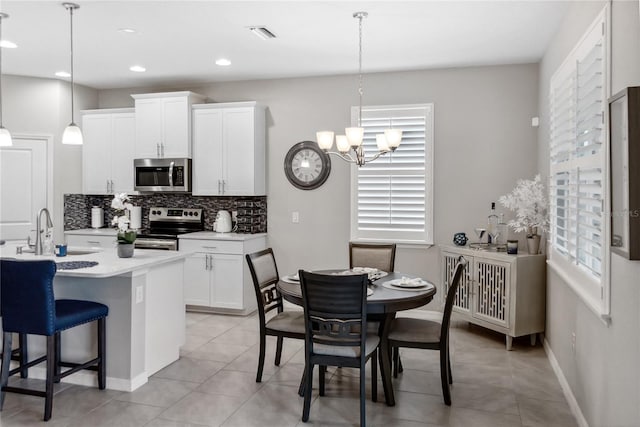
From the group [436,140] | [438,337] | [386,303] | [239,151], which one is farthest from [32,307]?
[436,140]

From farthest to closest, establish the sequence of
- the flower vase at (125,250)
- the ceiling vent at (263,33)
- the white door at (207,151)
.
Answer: the white door at (207,151), the ceiling vent at (263,33), the flower vase at (125,250)

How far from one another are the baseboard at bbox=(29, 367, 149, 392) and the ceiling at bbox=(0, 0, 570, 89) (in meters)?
2.65

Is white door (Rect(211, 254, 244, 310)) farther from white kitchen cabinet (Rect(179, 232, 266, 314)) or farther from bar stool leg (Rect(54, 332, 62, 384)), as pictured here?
bar stool leg (Rect(54, 332, 62, 384))

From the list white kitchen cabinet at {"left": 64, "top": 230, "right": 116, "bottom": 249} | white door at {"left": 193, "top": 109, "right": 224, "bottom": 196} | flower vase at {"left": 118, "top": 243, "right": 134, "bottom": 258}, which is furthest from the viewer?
white kitchen cabinet at {"left": 64, "top": 230, "right": 116, "bottom": 249}

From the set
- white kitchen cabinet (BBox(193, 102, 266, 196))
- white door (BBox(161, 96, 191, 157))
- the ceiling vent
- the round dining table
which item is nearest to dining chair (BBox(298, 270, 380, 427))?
the round dining table

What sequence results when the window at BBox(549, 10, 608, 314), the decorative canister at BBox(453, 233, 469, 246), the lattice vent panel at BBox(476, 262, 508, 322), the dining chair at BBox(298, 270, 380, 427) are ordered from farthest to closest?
1. the decorative canister at BBox(453, 233, 469, 246)
2. the lattice vent panel at BBox(476, 262, 508, 322)
3. the dining chair at BBox(298, 270, 380, 427)
4. the window at BBox(549, 10, 608, 314)

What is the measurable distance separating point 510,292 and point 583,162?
1677mm

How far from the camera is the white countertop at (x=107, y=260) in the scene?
3.19 metres

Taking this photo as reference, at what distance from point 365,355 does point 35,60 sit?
14.9 feet

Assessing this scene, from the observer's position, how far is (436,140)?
5.31m

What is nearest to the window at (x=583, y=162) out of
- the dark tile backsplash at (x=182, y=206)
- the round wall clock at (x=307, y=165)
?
the round wall clock at (x=307, y=165)

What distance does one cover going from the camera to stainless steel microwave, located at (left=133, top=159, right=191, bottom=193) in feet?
19.0

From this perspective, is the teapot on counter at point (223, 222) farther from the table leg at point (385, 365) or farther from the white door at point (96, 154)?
the table leg at point (385, 365)

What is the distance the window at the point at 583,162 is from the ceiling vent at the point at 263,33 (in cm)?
228
